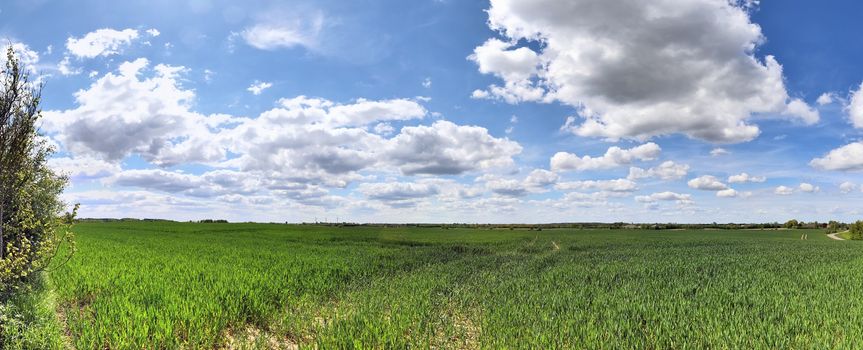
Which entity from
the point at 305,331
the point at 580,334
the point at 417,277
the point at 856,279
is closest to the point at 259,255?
the point at 417,277

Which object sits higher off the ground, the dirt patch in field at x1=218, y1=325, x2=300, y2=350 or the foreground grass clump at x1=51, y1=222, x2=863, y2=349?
the foreground grass clump at x1=51, y1=222, x2=863, y2=349

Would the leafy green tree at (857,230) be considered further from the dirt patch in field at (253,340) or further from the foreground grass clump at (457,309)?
the dirt patch in field at (253,340)

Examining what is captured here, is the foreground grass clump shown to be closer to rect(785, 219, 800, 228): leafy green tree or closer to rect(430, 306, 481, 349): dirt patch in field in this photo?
rect(430, 306, 481, 349): dirt patch in field

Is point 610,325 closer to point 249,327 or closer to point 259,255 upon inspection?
point 249,327

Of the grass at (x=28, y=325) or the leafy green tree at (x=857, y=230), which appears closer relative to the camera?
the grass at (x=28, y=325)

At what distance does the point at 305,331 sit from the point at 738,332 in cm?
972

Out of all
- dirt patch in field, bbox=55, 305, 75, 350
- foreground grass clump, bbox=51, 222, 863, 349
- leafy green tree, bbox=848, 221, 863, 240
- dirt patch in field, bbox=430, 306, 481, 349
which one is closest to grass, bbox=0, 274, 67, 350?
dirt patch in field, bbox=55, 305, 75, 350

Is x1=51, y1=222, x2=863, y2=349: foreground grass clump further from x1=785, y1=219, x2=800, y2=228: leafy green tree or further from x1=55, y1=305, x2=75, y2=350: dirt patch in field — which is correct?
x1=785, y1=219, x2=800, y2=228: leafy green tree

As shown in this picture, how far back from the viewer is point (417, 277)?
1908 cm

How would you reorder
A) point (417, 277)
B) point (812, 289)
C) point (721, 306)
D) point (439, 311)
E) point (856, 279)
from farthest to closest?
1. point (417, 277)
2. point (856, 279)
3. point (812, 289)
4. point (439, 311)
5. point (721, 306)

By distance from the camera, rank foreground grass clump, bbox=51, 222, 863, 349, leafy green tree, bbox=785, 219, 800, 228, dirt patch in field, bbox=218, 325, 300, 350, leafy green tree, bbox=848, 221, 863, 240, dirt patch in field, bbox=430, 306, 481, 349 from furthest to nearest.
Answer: leafy green tree, bbox=785, 219, 800, 228, leafy green tree, bbox=848, 221, 863, 240, dirt patch in field, bbox=430, 306, 481, 349, dirt patch in field, bbox=218, 325, 300, 350, foreground grass clump, bbox=51, 222, 863, 349

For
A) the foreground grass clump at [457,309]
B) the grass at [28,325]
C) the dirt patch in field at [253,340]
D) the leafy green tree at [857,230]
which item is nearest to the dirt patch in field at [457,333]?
the foreground grass clump at [457,309]

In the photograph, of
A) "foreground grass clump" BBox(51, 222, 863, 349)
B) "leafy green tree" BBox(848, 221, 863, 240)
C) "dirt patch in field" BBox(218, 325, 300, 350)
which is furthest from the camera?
"leafy green tree" BBox(848, 221, 863, 240)

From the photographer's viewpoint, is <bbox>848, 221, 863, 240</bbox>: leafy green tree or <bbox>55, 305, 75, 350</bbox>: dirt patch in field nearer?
<bbox>55, 305, 75, 350</bbox>: dirt patch in field
